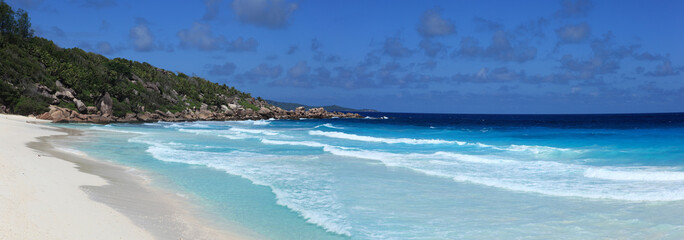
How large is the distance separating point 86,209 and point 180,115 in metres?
64.6

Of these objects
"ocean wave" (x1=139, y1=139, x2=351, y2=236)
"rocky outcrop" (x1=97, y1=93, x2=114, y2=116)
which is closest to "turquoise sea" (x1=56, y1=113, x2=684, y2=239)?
"ocean wave" (x1=139, y1=139, x2=351, y2=236)

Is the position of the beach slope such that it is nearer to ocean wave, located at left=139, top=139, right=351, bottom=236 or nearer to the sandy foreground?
the sandy foreground

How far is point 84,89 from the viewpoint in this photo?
2264 inches

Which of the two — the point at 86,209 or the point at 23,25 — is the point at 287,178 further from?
the point at 23,25

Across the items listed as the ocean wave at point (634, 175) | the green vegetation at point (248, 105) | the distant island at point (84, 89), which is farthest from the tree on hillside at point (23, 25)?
the ocean wave at point (634, 175)

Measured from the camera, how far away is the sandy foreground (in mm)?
5980

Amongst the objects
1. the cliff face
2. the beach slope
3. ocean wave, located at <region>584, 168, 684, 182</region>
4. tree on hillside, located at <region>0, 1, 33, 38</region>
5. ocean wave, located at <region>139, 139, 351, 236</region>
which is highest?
tree on hillside, located at <region>0, 1, 33, 38</region>

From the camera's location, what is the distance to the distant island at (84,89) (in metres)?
47.5

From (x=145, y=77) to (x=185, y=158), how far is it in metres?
68.1

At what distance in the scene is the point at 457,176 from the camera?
46.5 ft

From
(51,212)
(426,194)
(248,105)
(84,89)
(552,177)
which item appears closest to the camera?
(51,212)

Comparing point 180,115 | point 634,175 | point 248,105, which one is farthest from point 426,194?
point 248,105

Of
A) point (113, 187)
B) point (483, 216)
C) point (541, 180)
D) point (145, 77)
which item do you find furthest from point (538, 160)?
point (145, 77)

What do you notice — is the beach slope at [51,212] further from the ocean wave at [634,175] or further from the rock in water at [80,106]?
the rock in water at [80,106]
